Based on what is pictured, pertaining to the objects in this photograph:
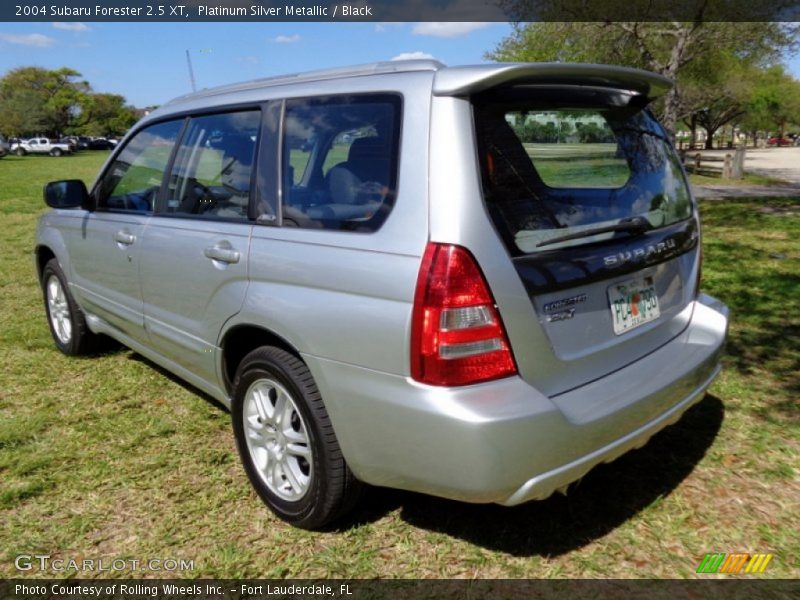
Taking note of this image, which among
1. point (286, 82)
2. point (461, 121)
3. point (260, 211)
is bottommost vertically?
point (260, 211)

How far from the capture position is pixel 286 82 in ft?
9.04

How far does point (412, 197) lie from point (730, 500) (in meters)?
1.97

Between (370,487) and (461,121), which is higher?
(461,121)

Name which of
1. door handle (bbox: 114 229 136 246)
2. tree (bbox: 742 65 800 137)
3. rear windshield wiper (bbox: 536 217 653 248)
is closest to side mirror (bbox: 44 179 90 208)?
door handle (bbox: 114 229 136 246)

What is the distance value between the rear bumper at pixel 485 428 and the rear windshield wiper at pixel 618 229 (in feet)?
1.62

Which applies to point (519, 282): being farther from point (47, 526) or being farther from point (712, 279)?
point (712, 279)

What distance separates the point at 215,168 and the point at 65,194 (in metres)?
1.49

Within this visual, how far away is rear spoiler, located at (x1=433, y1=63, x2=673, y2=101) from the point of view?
204 cm

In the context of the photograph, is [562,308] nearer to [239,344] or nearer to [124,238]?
[239,344]

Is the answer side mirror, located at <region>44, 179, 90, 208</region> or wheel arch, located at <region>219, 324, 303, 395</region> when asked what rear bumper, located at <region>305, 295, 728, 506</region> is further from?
side mirror, located at <region>44, 179, 90, 208</region>

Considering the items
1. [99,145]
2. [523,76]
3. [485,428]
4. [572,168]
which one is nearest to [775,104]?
[572,168]

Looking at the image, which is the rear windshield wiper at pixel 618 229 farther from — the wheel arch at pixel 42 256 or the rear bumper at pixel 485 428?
the wheel arch at pixel 42 256

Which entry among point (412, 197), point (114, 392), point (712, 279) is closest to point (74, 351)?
point (114, 392)

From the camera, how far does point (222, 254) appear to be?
8.95ft
